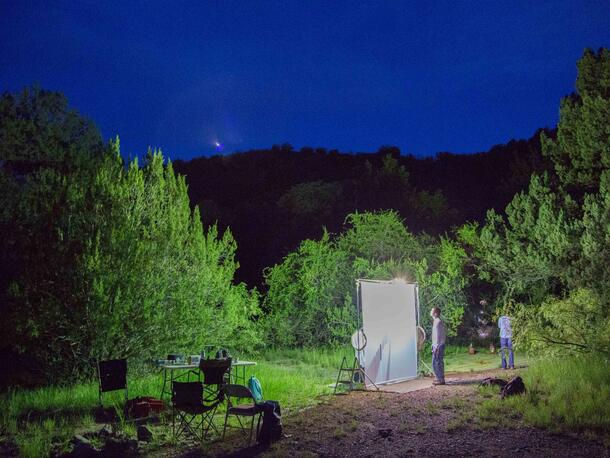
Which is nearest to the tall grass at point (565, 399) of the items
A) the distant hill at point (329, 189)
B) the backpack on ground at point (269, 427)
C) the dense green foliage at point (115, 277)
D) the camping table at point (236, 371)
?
the backpack on ground at point (269, 427)

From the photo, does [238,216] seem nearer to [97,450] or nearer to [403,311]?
[403,311]

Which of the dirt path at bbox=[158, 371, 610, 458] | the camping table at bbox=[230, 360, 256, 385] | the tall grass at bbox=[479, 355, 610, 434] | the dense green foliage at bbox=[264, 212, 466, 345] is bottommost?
the dirt path at bbox=[158, 371, 610, 458]

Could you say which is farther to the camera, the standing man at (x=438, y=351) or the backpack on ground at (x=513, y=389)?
the standing man at (x=438, y=351)

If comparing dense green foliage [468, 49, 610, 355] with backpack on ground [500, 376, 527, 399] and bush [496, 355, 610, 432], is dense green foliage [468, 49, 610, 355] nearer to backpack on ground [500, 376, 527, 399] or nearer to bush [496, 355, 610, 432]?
bush [496, 355, 610, 432]

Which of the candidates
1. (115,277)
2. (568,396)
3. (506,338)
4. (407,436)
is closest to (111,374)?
(115,277)

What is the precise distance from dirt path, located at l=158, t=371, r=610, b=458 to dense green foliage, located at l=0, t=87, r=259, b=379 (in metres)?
3.93

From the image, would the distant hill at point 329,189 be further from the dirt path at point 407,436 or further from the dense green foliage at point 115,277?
the dirt path at point 407,436

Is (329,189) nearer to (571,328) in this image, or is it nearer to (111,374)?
(571,328)

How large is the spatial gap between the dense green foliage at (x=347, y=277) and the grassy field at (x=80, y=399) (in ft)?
7.19

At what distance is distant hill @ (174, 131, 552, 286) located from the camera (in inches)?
1186

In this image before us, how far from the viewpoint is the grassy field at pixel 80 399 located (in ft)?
21.3

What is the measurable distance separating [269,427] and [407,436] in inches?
61.5

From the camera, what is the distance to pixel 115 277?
10.1 m

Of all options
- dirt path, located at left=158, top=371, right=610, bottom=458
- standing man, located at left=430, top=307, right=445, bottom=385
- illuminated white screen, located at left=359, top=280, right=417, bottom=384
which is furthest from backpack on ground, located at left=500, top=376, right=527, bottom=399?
illuminated white screen, located at left=359, top=280, right=417, bottom=384
